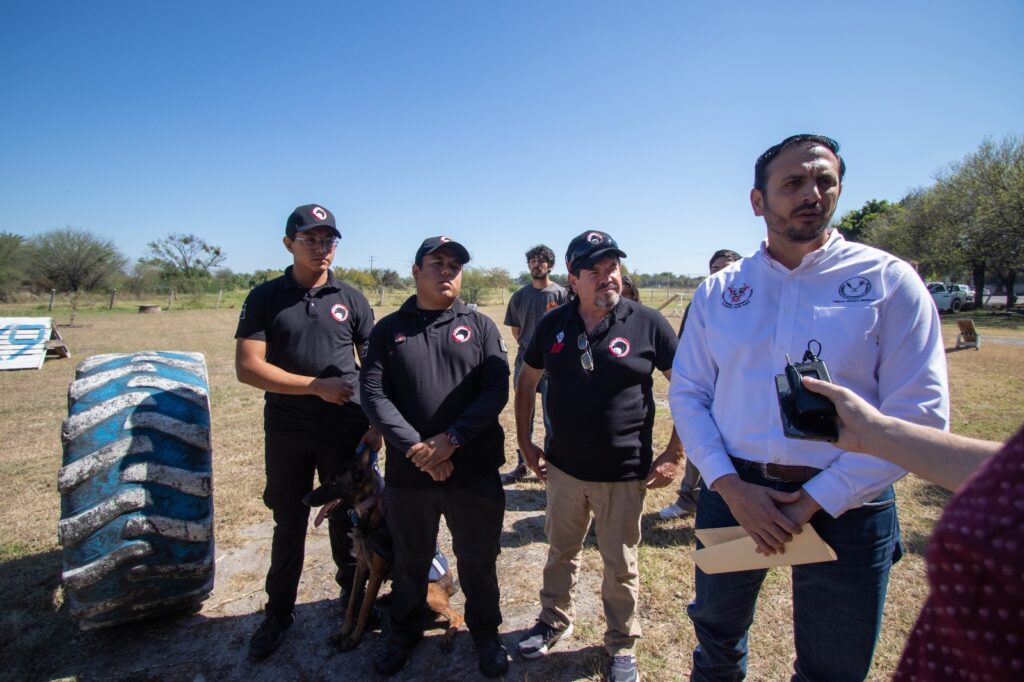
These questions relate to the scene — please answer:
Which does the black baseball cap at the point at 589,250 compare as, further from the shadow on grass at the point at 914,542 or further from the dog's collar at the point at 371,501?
the shadow on grass at the point at 914,542

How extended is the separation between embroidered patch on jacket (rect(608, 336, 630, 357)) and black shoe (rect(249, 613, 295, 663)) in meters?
2.43

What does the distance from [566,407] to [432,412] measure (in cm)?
70

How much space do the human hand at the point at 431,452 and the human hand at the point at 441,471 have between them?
1.1 inches

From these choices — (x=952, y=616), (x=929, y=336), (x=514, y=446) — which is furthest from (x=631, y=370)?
(x=514, y=446)

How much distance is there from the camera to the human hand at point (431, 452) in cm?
250

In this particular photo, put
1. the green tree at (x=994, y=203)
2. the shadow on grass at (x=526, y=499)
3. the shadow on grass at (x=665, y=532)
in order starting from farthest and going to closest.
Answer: the green tree at (x=994, y=203)
the shadow on grass at (x=526, y=499)
the shadow on grass at (x=665, y=532)

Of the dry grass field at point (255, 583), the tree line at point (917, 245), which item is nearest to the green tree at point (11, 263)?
the tree line at point (917, 245)

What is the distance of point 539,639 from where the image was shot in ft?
9.27

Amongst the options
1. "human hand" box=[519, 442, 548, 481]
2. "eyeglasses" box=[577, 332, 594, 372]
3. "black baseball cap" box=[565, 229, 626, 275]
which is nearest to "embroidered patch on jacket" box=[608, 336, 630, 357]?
"eyeglasses" box=[577, 332, 594, 372]

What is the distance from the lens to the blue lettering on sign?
35.7 ft

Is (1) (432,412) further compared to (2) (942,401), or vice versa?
(1) (432,412)

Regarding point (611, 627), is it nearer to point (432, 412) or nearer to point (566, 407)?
point (566, 407)

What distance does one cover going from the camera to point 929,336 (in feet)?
5.24

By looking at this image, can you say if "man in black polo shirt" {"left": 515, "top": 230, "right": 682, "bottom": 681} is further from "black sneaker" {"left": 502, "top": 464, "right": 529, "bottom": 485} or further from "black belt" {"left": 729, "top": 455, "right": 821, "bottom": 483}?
"black sneaker" {"left": 502, "top": 464, "right": 529, "bottom": 485}
